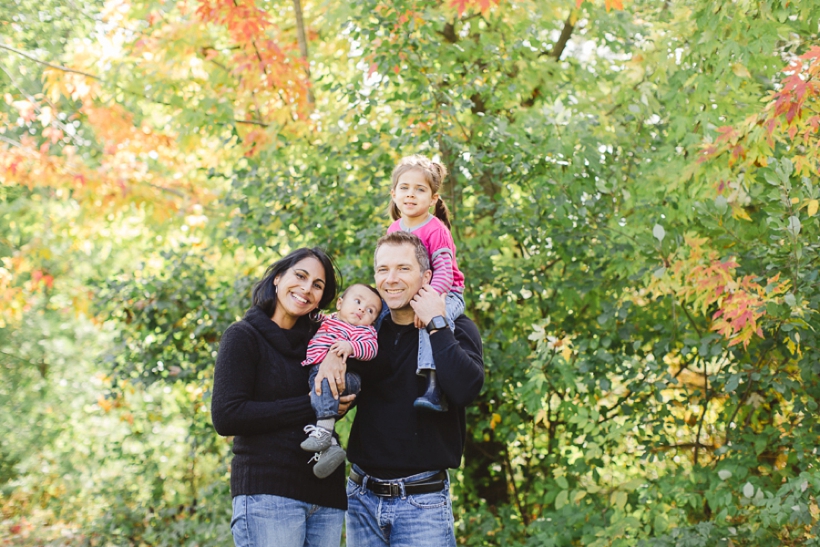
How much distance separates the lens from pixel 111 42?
6914 mm

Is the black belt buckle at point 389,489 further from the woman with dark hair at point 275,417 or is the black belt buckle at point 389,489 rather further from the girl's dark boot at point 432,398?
the girl's dark boot at point 432,398

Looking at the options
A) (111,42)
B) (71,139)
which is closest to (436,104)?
(111,42)

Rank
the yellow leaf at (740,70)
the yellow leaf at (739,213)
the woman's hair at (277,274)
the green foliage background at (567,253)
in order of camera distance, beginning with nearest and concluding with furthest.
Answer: the woman's hair at (277,274)
the yellow leaf at (739,213)
the green foliage background at (567,253)
the yellow leaf at (740,70)

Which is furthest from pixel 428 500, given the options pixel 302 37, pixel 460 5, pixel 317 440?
pixel 302 37

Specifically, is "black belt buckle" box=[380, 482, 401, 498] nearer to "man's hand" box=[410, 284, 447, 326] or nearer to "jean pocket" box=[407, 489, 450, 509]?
"jean pocket" box=[407, 489, 450, 509]

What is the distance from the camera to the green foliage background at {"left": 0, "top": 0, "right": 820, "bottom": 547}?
3.88 m

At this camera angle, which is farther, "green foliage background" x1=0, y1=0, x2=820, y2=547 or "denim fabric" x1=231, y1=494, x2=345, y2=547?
"green foliage background" x1=0, y1=0, x2=820, y2=547

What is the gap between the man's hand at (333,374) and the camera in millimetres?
2382

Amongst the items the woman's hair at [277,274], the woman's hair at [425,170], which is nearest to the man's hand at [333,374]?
the woman's hair at [277,274]

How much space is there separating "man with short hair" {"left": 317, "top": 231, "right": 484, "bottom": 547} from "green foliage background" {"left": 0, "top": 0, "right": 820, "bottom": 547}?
163 centimetres

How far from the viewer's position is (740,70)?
13.2 ft

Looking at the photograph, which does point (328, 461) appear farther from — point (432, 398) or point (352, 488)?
point (432, 398)

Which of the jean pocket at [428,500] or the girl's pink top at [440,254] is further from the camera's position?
the girl's pink top at [440,254]

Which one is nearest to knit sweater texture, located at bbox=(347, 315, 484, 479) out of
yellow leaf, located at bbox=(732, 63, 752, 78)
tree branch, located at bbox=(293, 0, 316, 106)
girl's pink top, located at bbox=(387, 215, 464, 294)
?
girl's pink top, located at bbox=(387, 215, 464, 294)
